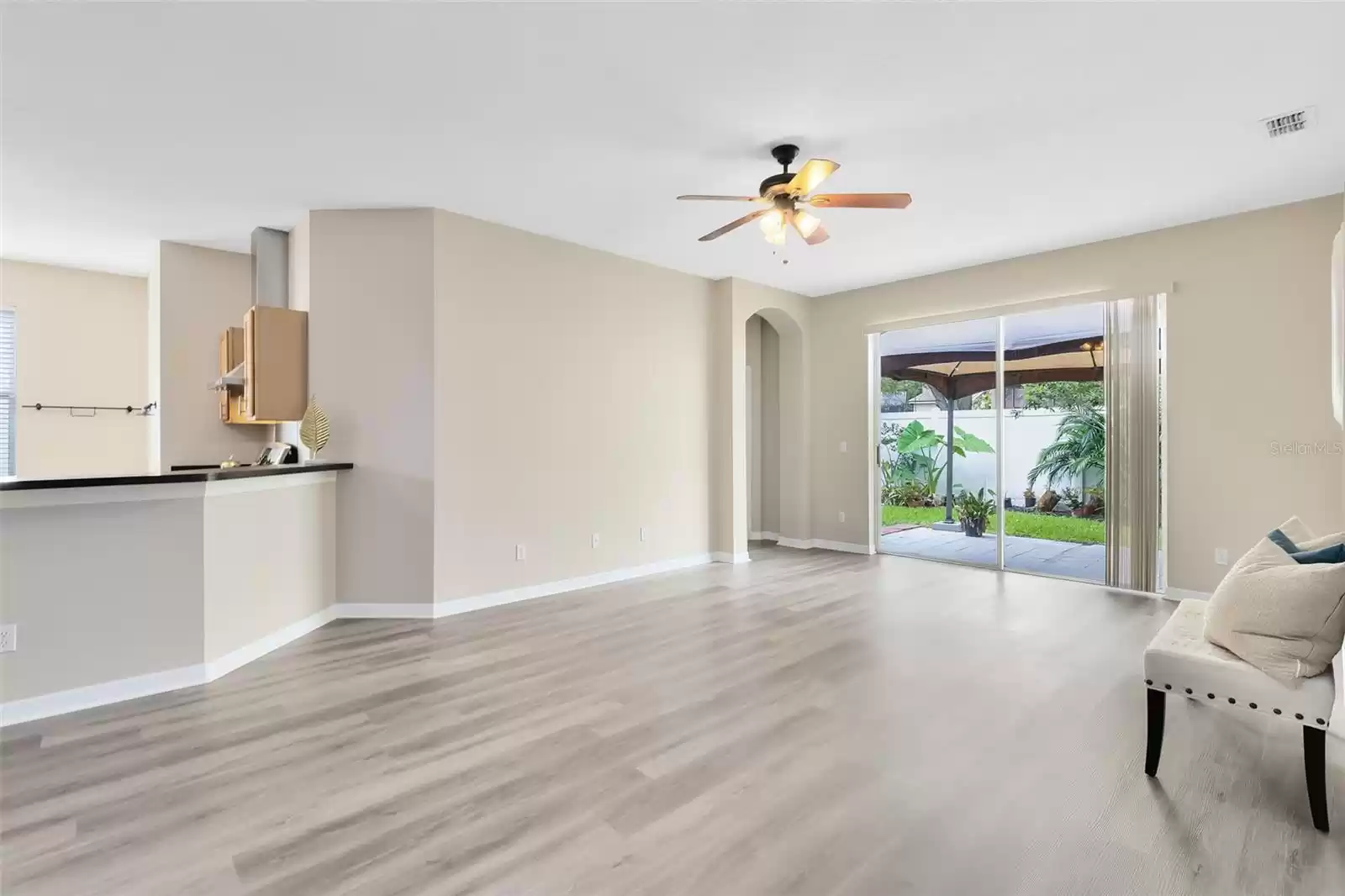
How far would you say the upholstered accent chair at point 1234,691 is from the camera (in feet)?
6.69

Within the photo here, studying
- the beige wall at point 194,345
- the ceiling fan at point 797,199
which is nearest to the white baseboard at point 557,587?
the beige wall at point 194,345

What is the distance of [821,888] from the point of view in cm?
176

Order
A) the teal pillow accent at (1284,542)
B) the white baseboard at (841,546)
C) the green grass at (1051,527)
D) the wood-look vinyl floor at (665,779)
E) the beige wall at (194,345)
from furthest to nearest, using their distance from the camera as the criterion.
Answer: the white baseboard at (841,546)
the green grass at (1051,527)
the beige wall at (194,345)
the teal pillow accent at (1284,542)
the wood-look vinyl floor at (665,779)

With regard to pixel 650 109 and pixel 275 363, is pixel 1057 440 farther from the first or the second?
pixel 275 363

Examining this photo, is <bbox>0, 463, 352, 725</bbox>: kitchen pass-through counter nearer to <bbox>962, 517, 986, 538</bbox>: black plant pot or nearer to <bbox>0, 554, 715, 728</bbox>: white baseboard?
<bbox>0, 554, 715, 728</bbox>: white baseboard

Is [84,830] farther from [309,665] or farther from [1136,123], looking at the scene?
[1136,123]

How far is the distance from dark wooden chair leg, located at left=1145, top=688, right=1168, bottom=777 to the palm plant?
366 cm

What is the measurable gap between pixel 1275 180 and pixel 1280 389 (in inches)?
58.1

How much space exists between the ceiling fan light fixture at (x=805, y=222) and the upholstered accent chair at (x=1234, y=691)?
2.62 meters

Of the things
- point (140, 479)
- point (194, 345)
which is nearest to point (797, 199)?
point (140, 479)

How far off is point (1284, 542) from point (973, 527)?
409 centimetres

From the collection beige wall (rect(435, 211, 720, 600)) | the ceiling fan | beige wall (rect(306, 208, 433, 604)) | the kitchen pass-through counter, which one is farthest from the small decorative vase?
the ceiling fan

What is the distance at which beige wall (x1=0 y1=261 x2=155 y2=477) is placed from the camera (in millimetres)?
5688

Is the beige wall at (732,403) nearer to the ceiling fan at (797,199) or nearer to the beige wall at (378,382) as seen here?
the ceiling fan at (797,199)
